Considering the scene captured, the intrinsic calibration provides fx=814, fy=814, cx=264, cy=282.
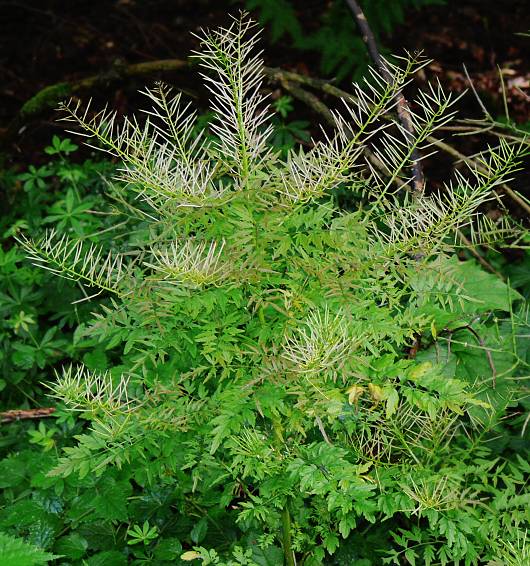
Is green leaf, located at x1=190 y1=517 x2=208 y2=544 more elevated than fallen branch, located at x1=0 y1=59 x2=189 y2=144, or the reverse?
fallen branch, located at x1=0 y1=59 x2=189 y2=144

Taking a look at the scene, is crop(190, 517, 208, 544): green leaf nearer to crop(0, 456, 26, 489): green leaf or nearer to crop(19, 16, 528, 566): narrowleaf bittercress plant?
crop(19, 16, 528, 566): narrowleaf bittercress plant

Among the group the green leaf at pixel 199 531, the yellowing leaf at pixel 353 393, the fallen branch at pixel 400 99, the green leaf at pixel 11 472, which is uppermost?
the fallen branch at pixel 400 99

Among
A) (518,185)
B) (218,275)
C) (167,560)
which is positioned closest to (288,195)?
(218,275)

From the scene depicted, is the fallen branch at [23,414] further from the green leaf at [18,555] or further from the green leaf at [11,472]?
the green leaf at [18,555]

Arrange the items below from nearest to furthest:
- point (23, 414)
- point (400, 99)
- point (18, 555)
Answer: point (18, 555) → point (400, 99) → point (23, 414)

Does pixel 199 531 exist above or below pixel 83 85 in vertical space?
below

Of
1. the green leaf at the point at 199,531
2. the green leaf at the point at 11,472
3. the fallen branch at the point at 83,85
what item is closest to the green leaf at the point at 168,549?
the green leaf at the point at 199,531

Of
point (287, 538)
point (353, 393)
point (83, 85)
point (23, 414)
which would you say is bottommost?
point (23, 414)

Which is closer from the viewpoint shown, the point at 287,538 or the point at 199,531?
the point at 287,538

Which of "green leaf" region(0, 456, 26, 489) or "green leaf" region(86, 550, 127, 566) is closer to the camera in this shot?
"green leaf" region(86, 550, 127, 566)

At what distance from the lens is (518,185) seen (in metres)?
3.90

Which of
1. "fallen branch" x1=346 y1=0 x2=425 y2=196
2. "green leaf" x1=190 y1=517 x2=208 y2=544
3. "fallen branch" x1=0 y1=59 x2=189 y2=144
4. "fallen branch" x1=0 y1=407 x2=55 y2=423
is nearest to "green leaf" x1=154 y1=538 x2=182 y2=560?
"green leaf" x1=190 y1=517 x2=208 y2=544

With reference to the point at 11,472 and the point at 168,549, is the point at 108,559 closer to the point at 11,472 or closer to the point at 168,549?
the point at 168,549

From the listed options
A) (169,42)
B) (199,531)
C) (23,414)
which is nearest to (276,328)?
(199,531)
